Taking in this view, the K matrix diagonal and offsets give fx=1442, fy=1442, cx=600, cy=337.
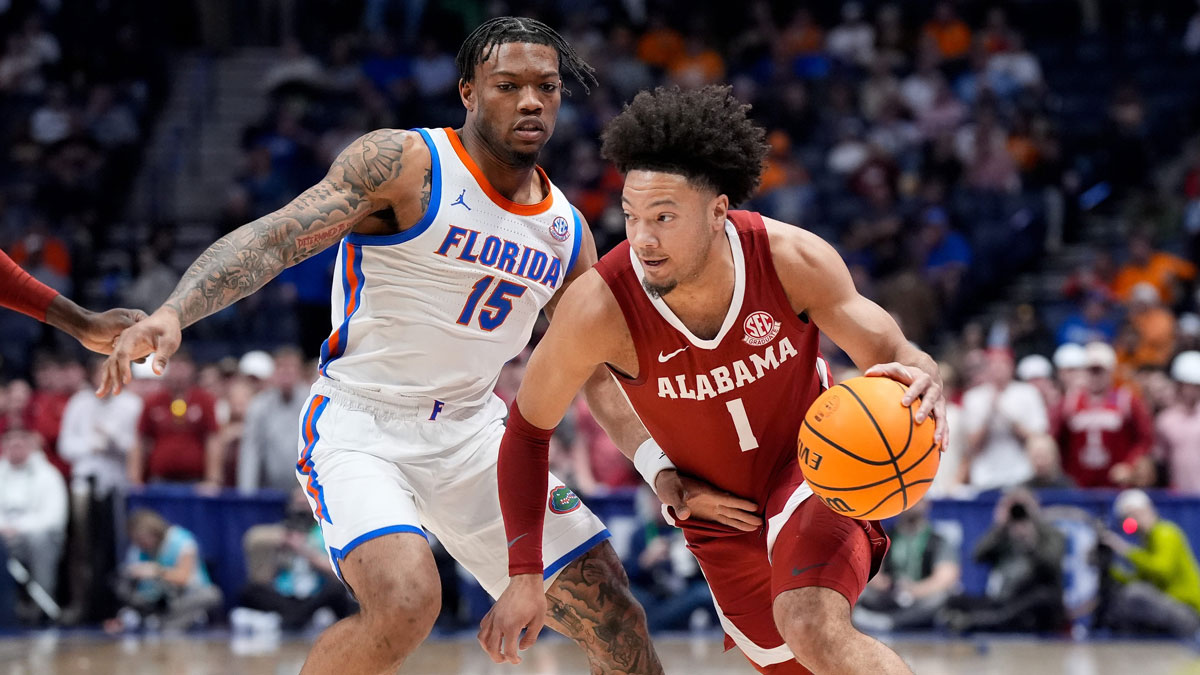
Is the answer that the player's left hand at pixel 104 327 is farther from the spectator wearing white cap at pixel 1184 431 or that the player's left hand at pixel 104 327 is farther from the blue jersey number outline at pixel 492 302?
the spectator wearing white cap at pixel 1184 431

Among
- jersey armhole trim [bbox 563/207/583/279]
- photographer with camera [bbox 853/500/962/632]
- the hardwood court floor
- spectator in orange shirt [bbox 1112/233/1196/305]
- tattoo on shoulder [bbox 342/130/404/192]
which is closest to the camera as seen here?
tattoo on shoulder [bbox 342/130/404/192]

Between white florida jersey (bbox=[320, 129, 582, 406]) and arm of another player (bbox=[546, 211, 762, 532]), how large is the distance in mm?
235

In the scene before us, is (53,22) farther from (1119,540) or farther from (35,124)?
(1119,540)

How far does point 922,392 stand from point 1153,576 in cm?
720

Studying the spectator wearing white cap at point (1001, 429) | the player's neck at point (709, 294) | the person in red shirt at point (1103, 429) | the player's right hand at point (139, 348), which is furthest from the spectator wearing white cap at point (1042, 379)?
the player's right hand at point (139, 348)

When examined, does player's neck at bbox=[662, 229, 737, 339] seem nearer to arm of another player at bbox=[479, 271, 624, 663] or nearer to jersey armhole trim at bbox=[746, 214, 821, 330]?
jersey armhole trim at bbox=[746, 214, 821, 330]

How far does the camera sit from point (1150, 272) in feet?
46.1

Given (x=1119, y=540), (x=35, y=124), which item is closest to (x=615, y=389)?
(x=1119, y=540)

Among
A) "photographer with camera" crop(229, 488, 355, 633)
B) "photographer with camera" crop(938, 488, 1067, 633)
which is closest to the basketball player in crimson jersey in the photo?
"photographer with camera" crop(938, 488, 1067, 633)

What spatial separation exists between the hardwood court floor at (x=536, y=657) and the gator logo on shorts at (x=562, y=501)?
156 inches

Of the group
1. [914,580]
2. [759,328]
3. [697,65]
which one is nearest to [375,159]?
[759,328]

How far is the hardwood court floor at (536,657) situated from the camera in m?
9.16

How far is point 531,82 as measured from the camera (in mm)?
5180

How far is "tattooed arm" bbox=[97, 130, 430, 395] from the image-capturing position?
4094 mm
